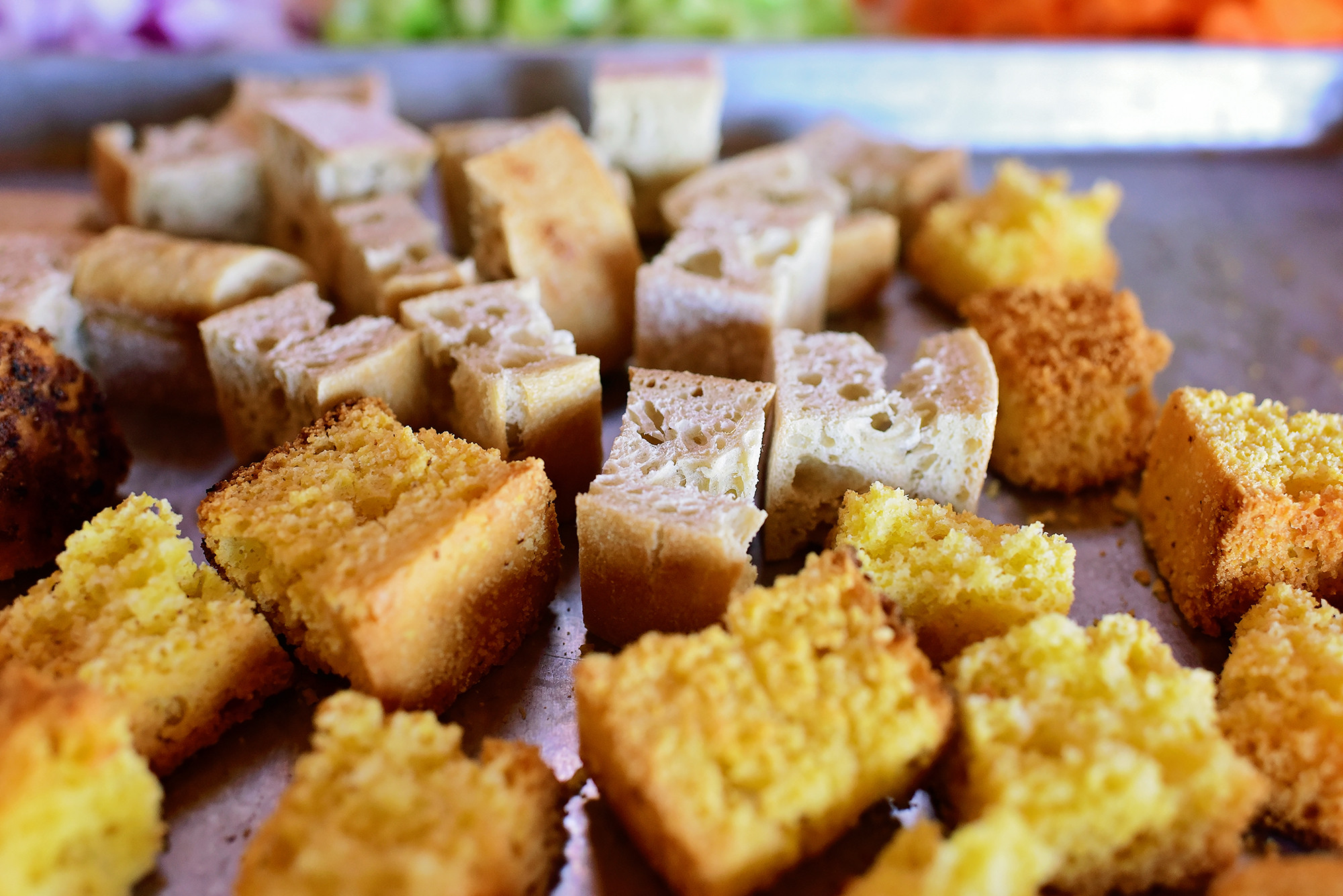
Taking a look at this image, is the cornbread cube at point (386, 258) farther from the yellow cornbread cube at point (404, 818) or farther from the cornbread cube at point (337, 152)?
the yellow cornbread cube at point (404, 818)

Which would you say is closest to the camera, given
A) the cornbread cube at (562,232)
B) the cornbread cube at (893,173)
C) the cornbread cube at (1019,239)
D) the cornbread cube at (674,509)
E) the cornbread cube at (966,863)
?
the cornbread cube at (966,863)

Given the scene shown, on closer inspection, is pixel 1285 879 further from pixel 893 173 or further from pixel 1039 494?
pixel 893 173

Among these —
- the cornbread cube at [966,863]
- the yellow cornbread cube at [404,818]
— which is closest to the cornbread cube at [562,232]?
the yellow cornbread cube at [404,818]

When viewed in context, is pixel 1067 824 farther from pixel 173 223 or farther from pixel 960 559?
pixel 173 223

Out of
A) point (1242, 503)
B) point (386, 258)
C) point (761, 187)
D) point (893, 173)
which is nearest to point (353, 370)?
point (386, 258)

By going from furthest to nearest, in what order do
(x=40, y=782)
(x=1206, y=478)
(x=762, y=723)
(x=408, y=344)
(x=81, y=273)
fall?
(x=81, y=273), (x=408, y=344), (x=1206, y=478), (x=762, y=723), (x=40, y=782)

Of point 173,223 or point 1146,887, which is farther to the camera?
point 173,223

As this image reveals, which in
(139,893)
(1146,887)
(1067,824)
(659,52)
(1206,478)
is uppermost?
(659,52)

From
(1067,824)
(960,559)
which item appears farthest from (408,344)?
(1067,824)
